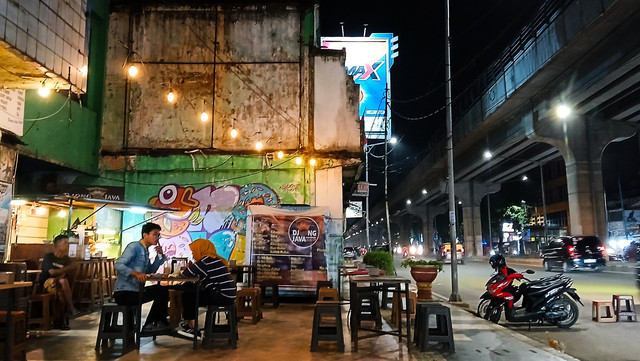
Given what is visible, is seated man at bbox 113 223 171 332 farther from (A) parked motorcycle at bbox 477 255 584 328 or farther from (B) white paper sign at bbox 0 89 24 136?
(A) parked motorcycle at bbox 477 255 584 328

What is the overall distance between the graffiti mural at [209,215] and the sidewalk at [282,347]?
18.8ft

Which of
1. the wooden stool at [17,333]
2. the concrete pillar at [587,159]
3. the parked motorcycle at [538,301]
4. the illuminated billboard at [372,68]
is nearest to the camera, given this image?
the wooden stool at [17,333]

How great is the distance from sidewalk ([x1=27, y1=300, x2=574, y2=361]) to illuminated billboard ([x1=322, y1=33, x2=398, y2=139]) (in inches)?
781

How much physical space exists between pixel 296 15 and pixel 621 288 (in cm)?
1491

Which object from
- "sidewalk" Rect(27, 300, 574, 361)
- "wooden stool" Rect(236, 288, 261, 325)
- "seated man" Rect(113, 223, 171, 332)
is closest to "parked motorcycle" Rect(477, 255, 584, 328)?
"sidewalk" Rect(27, 300, 574, 361)

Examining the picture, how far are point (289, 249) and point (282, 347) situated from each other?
5401 mm

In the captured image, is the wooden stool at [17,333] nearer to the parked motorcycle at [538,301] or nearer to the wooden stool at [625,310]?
the parked motorcycle at [538,301]

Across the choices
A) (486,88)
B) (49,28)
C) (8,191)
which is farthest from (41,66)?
(486,88)

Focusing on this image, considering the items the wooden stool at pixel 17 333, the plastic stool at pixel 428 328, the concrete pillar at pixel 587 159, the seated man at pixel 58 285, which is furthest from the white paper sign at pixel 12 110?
the concrete pillar at pixel 587 159

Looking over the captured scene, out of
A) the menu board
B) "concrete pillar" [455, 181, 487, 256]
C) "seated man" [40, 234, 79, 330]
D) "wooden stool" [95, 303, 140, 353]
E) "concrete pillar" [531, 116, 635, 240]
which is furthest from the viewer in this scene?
"concrete pillar" [455, 181, 487, 256]

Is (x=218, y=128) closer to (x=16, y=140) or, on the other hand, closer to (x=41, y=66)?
(x=16, y=140)

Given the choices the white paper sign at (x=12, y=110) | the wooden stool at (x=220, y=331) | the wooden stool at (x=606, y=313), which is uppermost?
the white paper sign at (x=12, y=110)

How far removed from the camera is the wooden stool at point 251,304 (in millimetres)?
8977

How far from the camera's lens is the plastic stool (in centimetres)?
684
